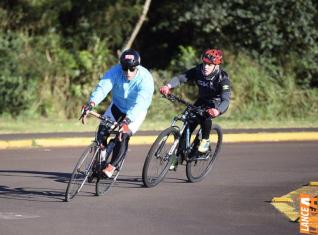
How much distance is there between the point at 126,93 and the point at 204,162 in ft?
6.69

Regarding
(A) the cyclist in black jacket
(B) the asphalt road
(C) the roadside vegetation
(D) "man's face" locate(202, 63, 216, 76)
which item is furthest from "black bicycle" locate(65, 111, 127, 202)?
(C) the roadside vegetation

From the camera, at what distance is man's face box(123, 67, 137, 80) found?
10164 millimetres

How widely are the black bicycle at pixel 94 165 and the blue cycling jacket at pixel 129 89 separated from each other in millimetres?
299

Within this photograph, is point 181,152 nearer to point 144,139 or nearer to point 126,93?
point 126,93

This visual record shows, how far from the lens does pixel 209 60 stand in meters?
11.1

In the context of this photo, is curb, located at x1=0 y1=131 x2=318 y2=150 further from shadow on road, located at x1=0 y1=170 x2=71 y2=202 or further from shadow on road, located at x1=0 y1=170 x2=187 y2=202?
shadow on road, located at x1=0 y1=170 x2=71 y2=202

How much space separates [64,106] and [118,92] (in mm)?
12629

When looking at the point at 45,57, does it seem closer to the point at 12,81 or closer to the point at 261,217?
the point at 12,81

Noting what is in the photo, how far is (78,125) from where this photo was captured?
19266 millimetres

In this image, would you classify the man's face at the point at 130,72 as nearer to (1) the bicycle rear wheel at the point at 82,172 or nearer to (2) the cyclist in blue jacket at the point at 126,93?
(2) the cyclist in blue jacket at the point at 126,93

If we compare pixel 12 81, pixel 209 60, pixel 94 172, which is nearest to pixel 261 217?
pixel 94 172

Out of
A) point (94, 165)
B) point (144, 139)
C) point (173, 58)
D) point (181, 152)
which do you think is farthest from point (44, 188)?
point (173, 58)

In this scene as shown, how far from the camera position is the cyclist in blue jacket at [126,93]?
1005cm

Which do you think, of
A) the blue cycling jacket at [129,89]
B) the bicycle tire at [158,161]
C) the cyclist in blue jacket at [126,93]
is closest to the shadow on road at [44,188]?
the bicycle tire at [158,161]
